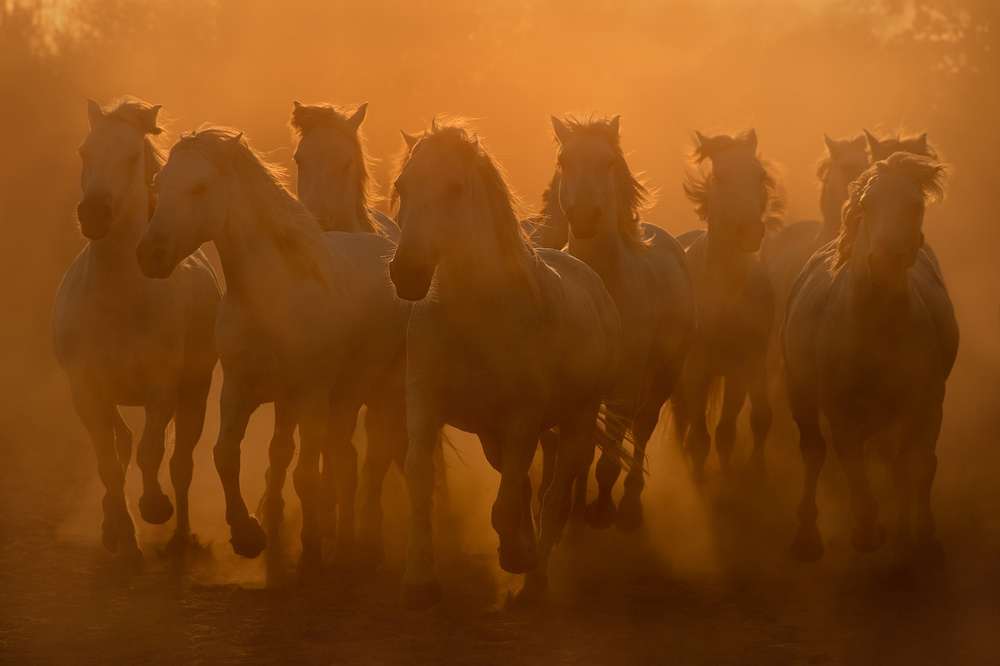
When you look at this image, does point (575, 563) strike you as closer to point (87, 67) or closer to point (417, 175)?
point (417, 175)

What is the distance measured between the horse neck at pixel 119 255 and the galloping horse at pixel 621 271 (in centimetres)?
243

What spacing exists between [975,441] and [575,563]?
5190mm

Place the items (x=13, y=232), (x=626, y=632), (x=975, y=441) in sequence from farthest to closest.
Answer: (x=13, y=232) → (x=975, y=441) → (x=626, y=632)

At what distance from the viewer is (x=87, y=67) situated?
76.1 feet

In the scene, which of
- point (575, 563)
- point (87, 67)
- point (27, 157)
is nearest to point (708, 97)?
point (87, 67)

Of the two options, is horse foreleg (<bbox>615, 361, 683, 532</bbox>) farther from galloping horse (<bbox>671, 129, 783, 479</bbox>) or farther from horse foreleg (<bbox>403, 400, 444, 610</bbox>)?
horse foreleg (<bbox>403, 400, 444, 610</bbox>)

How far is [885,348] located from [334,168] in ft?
13.3

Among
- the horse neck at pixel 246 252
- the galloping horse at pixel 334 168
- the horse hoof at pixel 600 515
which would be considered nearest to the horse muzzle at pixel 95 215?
the horse neck at pixel 246 252

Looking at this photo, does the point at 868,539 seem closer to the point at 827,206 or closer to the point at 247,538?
the point at 247,538

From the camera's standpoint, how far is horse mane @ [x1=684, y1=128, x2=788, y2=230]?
8.41 m

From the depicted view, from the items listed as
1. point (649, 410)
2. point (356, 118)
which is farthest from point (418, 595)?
point (356, 118)

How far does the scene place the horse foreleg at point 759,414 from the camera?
8.38 meters

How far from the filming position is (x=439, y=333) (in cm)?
499

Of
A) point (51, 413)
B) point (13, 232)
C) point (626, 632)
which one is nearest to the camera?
point (626, 632)
